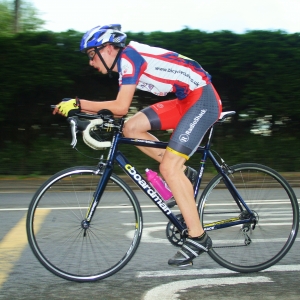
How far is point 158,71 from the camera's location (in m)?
4.28

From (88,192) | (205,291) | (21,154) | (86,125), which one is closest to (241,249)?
(205,291)

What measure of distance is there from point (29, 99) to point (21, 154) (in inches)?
44.3

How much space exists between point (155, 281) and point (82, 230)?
2.11 feet

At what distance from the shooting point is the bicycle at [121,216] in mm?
4238

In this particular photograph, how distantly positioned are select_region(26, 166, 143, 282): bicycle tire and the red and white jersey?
73cm

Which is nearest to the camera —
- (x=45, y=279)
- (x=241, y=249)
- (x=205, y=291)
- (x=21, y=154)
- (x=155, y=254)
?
(x=205, y=291)

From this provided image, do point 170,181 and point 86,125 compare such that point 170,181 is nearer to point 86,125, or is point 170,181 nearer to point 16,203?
point 86,125

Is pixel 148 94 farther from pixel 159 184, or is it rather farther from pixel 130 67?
pixel 130 67

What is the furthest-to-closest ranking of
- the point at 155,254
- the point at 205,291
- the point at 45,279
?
the point at 155,254 < the point at 45,279 < the point at 205,291

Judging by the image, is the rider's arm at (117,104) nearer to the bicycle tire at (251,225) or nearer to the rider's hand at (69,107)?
the rider's hand at (69,107)

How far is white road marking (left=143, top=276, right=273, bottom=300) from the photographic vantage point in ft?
12.9

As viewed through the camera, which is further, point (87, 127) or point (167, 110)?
point (167, 110)

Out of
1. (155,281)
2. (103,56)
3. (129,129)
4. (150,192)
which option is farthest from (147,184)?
(103,56)

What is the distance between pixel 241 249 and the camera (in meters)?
4.71
